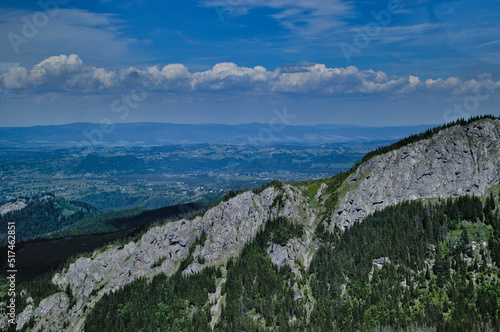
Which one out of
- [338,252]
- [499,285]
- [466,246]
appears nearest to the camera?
[499,285]

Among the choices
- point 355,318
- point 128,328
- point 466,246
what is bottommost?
point 128,328

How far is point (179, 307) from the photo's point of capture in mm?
186875

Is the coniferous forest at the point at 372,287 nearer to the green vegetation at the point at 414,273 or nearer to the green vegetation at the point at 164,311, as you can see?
the green vegetation at the point at 414,273

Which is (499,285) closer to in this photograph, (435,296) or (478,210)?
(435,296)

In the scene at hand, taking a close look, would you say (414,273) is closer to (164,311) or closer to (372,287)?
(372,287)

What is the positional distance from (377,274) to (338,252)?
77.8 ft

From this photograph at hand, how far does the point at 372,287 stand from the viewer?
16662cm

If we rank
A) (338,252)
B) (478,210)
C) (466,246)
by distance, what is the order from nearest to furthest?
(466,246), (478,210), (338,252)

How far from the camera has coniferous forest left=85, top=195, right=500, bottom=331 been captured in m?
153

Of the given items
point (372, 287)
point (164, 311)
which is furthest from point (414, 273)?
point (164, 311)

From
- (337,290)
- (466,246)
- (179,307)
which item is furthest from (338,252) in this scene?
(179,307)

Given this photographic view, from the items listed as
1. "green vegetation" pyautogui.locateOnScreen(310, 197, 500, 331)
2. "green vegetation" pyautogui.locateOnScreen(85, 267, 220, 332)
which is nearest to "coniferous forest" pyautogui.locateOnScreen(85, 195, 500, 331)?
"green vegetation" pyautogui.locateOnScreen(310, 197, 500, 331)

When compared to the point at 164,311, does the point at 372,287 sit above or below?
above

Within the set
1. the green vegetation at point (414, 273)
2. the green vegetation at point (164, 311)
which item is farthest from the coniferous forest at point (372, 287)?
the green vegetation at point (164, 311)
